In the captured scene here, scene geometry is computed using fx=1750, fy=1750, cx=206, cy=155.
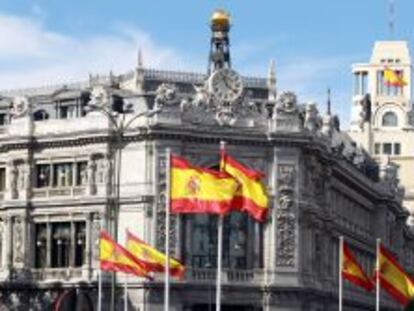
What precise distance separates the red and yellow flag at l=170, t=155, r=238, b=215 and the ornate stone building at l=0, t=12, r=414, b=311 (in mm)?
31979

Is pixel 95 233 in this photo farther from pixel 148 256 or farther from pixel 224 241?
pixel 148 256

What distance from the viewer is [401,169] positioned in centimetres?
19975

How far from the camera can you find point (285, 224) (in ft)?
400

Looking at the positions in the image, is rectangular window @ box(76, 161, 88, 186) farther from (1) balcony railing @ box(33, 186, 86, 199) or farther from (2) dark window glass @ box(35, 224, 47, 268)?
(2) dark window glass @ box(35, 224, 47, 268)

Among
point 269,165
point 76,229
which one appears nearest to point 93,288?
point 76,229

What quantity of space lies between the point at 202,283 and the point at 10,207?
15.6 m

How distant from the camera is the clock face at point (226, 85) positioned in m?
122

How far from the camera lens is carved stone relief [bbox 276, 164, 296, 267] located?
122 m

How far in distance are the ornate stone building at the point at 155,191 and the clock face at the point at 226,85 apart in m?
0.07

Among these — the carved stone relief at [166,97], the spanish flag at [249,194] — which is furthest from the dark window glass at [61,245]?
the spanish flag at [249,194]

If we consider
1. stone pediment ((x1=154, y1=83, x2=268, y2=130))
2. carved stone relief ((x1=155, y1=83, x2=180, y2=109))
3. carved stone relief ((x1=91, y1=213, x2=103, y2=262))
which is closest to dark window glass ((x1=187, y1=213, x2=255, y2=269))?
carved stone relief ((x1=91, y1=213, x2=103, y2=262))

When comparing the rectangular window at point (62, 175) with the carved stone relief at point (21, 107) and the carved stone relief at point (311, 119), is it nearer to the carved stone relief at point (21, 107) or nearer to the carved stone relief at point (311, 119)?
the carved stone relief at point (21, 107)

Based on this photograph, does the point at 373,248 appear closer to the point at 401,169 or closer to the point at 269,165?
the point at 269,165

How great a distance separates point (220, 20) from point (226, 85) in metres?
11.3
